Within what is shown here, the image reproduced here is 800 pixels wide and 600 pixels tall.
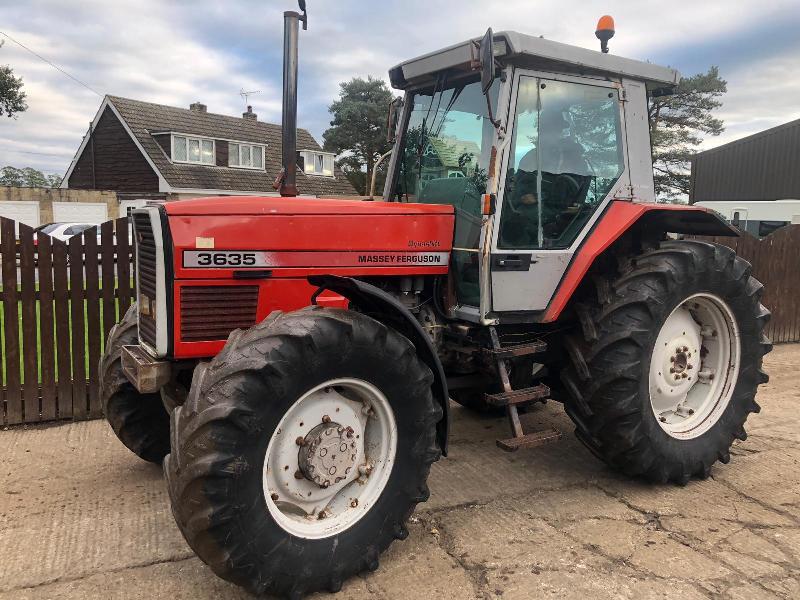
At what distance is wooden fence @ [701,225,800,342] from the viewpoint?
9031 mm

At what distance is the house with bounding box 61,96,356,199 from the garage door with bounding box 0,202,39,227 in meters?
3.62

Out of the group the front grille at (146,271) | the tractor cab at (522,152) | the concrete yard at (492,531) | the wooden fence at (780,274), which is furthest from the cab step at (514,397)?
the wooden fence at (780,274)

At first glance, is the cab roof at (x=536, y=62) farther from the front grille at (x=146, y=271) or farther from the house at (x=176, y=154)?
the house at (x=176, y=154)

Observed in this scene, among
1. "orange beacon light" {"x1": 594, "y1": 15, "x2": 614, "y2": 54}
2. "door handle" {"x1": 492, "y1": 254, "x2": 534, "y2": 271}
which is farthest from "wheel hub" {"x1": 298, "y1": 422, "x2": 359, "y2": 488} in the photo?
"orange beacon light" {"x1": 594, "y1": 15, "x2": 614, "y2": 54}

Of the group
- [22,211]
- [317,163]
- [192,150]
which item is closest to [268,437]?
[22,211]

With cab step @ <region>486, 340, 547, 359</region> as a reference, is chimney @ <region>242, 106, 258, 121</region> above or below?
above

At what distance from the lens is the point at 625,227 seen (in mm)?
3918

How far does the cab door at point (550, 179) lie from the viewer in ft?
12.5

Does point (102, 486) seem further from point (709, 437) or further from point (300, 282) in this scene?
point (709, 437)

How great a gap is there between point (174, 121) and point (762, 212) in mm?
22550

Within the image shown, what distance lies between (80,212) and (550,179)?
887 inches

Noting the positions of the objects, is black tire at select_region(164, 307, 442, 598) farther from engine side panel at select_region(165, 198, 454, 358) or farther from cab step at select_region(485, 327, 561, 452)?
cab step at select_region(485, 327, 561, 452)

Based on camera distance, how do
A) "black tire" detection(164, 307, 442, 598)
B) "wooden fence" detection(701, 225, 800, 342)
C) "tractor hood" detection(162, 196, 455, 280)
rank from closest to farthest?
"black tire" detection(164, 307, 442, 598)
"tractor hood" detection(162, 196, 455, 280)
"wooden fence" detection(701, 225, 800, 342)

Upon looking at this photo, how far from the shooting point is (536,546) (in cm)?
Answer: 336
